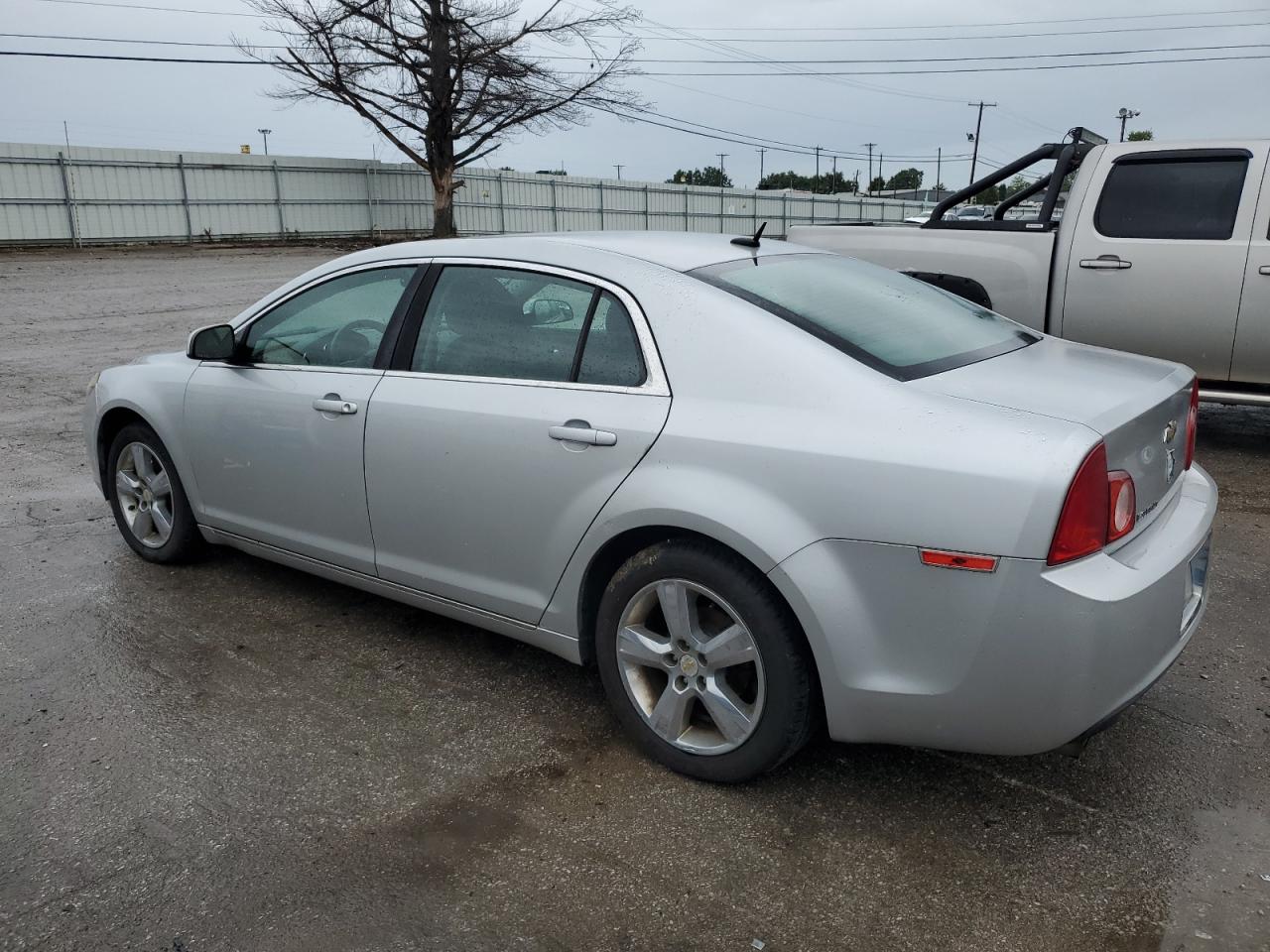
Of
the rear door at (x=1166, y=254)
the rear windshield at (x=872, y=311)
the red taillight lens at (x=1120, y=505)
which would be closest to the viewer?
the red taillight lens at (x=1120, y=505)

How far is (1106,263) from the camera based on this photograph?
6.80 m

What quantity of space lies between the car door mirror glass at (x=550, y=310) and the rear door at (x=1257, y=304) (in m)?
5.02

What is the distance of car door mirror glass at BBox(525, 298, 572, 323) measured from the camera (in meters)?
3.38

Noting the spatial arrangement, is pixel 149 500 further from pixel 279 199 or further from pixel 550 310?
pixel 279 199

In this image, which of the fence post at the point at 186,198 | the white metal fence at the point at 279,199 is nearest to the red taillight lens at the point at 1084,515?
the white metal fence at the point at 279,199

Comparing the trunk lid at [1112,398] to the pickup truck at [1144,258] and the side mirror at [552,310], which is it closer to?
the side mirror at [552,310]

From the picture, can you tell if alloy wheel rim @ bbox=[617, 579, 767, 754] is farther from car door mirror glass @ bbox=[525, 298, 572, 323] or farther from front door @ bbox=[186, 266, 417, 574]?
front door @ bbox=[186, 266, 417, 574]

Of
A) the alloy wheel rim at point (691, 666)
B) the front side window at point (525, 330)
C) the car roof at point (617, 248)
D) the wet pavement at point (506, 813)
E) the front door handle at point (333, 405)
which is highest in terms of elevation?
the car roof at point (617, 248)

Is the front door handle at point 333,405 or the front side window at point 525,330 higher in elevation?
the front side window at point 525,330

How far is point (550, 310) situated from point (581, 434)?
524 millimetres

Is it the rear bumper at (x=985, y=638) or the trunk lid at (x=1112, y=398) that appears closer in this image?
the rear bumper at (x=985, y=638)

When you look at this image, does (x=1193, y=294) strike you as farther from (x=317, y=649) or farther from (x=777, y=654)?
(x=317, y=649)

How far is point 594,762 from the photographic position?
10.6 ft

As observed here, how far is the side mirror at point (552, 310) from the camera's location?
3.38 m
